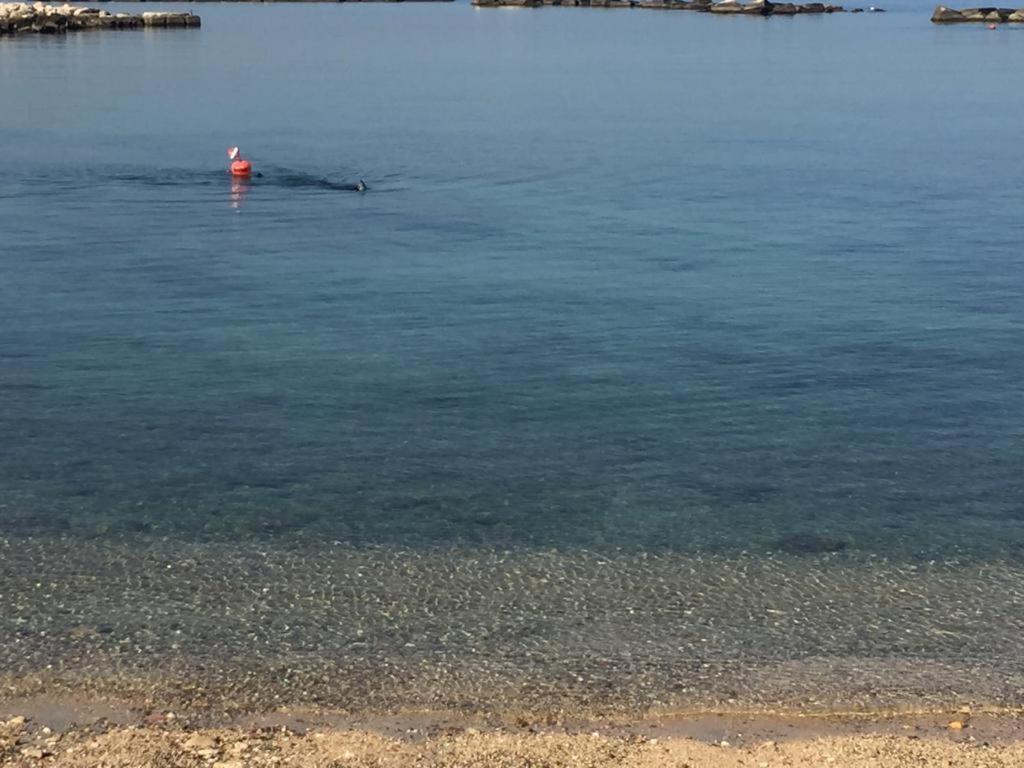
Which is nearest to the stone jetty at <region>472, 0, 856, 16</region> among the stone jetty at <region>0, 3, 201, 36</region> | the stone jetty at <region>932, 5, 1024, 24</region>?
the stone jetty at <region>932, 5, 1024, 24</region>

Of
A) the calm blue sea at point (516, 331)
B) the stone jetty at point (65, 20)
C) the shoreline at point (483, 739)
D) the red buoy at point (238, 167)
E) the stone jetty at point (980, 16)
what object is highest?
the stone jetty at point (980, 16)

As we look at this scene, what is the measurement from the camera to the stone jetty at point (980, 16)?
131238 millimetres

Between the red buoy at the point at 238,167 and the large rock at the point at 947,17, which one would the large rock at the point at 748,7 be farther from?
the red buoy at the point at 238,167

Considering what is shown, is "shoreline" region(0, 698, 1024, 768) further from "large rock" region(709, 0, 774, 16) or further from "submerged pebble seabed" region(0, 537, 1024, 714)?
"large rock" region(709, 0, 774, 16)

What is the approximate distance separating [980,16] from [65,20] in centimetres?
8578

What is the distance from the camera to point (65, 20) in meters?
102

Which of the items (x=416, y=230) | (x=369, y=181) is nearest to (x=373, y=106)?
(x=369, y=181)

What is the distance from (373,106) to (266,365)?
34.6 m

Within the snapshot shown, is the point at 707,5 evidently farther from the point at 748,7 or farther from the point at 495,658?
the point at 495,658

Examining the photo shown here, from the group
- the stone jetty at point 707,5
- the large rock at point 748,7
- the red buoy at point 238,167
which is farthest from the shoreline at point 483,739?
the large rock at point 748,7

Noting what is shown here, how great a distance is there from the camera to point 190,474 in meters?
15.8

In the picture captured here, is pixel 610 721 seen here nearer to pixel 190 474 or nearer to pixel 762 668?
pixel 762 668

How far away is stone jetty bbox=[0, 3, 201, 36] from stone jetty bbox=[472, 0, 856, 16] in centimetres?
5531

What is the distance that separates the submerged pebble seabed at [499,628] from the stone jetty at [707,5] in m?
136
